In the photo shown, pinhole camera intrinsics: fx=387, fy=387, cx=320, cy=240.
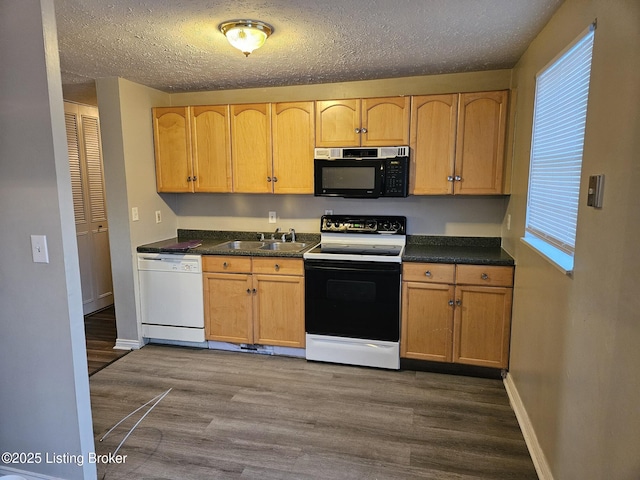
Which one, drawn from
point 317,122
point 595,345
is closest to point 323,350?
point 317,122

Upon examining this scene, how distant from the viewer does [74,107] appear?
4.04 metres

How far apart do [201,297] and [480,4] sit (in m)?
2.86

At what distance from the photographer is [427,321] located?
9.67 ft

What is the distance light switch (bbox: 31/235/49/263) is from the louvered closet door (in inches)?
104

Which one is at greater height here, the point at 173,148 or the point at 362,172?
the point at 173,148

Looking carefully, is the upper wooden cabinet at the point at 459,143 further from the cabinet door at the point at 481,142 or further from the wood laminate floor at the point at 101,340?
the wood laminate floor at the point at 101,340

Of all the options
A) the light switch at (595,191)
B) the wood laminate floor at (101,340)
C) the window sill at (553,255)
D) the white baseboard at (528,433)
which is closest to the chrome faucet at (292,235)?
the wood laminate floor at (101,340)

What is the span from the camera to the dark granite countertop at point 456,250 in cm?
281

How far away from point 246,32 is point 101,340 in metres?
3.07

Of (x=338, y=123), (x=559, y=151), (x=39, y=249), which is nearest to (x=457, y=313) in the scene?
(x=559, y=151)

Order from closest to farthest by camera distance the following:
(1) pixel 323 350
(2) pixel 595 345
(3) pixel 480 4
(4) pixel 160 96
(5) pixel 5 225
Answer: (2) pixel 595 345, (5) pixel 5 225, (3) pixel 480 4, (1) pixel 323 350, (4) pixel 160 96

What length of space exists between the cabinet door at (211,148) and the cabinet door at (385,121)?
1.23 meters

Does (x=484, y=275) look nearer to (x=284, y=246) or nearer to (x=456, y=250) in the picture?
(x=456, y=250)

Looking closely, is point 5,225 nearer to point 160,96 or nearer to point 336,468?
point 336,468
